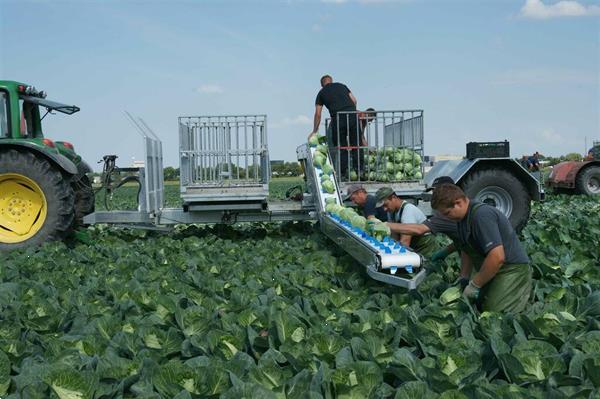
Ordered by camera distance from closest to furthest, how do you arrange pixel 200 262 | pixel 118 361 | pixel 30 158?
1. pixel 118 361
2. pixel 200 262
3. pixel 30 158

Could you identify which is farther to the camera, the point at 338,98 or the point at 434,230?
the point at 338,98

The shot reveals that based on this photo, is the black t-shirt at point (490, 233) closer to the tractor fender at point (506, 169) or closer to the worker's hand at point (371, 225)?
the worker's hand at point (371, 225)

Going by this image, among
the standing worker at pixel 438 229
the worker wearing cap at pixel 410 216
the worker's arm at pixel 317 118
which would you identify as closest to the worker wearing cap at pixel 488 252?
the standing worker at pixel 438 229

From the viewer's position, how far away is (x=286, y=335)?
3543mm

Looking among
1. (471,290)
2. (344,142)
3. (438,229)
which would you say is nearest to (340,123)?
(344,142)

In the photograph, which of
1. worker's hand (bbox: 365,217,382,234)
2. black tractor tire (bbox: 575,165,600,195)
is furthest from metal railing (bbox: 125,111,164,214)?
black tractor tire (bbox: 575,165,600,195)

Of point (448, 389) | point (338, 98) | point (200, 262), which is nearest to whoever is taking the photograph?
point (448, 389)

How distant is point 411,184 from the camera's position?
27.6 ft

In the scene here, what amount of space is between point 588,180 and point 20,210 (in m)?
16.0

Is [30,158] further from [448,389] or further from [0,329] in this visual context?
[448,389]

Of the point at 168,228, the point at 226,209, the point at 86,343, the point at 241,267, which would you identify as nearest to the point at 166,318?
the point at 86,343

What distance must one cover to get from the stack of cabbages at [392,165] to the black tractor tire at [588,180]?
11.7 m

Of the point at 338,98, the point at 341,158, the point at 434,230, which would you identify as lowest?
the point at 434,230

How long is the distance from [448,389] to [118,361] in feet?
5.22
